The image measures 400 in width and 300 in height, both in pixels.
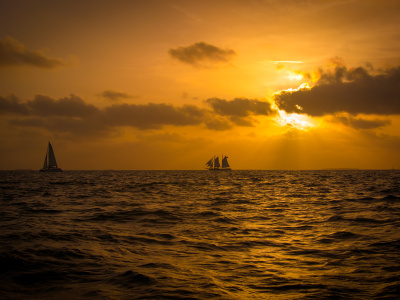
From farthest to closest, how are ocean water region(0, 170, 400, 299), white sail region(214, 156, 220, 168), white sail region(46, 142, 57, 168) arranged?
white sail region(214, 156, 220, 168) < white sail region(46, 142, 57, 168) < ocean water region(0, 170, 400, 299)

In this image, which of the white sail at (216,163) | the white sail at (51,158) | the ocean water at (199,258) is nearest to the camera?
the ocean water at (199,258)

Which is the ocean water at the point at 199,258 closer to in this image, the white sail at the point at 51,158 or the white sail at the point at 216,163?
the white sail at the point at 51,158

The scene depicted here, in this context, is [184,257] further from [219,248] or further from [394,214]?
[394,214]

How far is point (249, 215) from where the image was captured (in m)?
21.1

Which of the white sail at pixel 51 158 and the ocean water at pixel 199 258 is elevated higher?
the white sail at pixel 51 158

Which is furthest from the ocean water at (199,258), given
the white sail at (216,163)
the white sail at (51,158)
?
the white sail at (216,163)

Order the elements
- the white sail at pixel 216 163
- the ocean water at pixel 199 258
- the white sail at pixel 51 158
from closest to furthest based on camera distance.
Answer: the ocean water at pixel 199 258
the white sail at pixel 51 158
the white sail at pixel 216 163

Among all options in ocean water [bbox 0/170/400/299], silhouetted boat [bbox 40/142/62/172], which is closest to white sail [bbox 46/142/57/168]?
silhouetted boat [bbox 40/142/62/172]

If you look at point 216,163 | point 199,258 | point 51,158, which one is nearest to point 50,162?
point 51,158

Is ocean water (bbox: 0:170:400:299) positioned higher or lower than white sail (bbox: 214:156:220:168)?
lower

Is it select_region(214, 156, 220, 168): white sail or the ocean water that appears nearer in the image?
the ocean water

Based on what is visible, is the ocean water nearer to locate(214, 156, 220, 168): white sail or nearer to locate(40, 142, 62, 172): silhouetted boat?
locate(40, 142, 62, 172): silhouetted boat

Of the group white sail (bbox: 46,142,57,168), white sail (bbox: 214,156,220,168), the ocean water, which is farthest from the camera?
white sail (bbox: 214,156,220,168)

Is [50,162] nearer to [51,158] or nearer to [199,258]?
[51,158]
